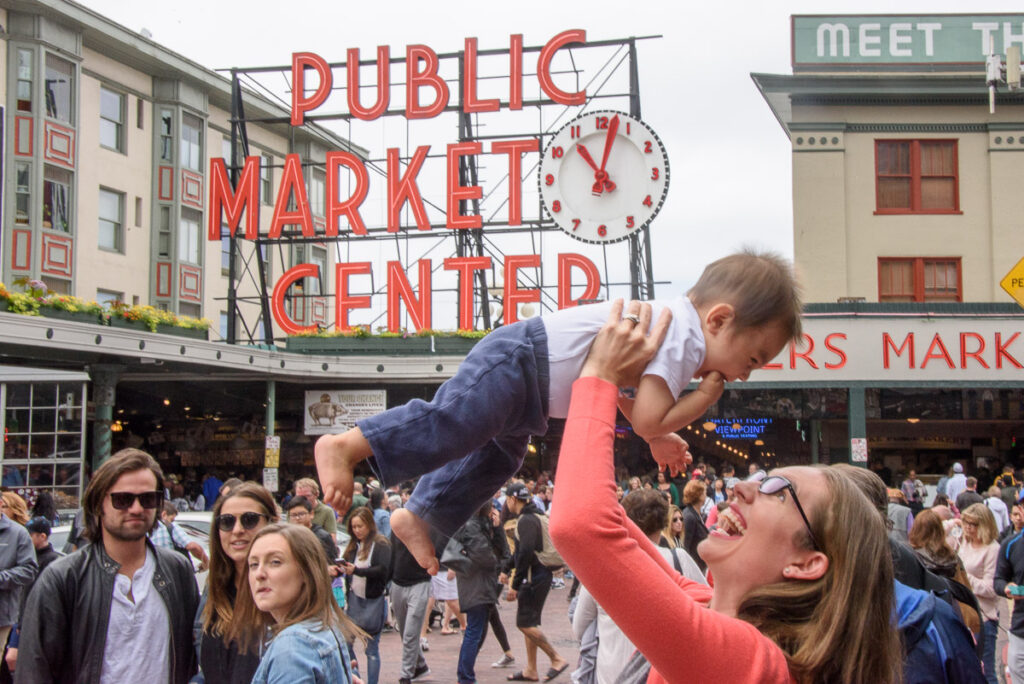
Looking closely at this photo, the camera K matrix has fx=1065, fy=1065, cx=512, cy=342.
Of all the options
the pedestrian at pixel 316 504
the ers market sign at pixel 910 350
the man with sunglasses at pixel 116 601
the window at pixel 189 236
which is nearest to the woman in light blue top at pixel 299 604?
the man with sunglasses at pixel 116 601

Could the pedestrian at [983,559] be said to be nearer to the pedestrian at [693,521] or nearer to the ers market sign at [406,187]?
the pedestrian at [693,521]

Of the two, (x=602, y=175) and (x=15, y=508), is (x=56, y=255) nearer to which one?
(x=602, y=175)

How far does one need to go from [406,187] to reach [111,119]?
11.2m

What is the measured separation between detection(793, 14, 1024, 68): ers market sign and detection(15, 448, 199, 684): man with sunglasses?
22199mm

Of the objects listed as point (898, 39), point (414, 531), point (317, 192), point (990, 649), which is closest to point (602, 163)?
point (898, 39)

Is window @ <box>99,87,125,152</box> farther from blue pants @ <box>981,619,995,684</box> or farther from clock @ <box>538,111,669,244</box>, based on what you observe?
blue pants @ <box>981,619,995,684</box>

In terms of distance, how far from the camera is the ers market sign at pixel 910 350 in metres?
22.6

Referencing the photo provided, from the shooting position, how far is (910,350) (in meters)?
22.8

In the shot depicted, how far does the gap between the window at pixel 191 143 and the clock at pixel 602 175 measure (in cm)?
1512

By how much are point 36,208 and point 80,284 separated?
2.93 meters

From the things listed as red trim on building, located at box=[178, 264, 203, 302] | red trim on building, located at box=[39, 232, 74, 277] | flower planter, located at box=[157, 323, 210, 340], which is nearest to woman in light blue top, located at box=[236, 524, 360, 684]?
flower planter, located at box=[157, 323, 210, 340]

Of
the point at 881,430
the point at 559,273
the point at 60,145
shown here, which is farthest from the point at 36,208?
the point at 881,430

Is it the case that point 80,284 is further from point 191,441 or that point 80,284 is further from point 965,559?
point 965,559

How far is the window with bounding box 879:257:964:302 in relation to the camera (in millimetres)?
23766
